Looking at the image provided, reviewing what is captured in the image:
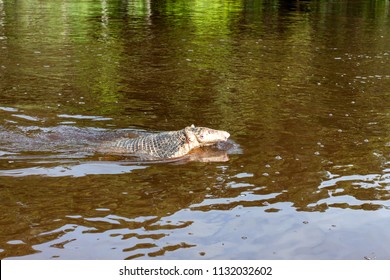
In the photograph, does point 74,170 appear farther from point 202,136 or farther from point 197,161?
point 202,136

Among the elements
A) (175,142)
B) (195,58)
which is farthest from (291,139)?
(195,58)

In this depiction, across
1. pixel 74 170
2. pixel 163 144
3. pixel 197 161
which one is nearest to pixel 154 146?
pixel 163 144

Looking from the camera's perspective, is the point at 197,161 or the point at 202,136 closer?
the point at 197,161

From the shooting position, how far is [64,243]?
9.12 m

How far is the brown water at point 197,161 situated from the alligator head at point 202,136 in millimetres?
472

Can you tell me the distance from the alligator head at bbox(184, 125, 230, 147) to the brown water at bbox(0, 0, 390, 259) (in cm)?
47

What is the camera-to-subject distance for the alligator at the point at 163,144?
13000mm

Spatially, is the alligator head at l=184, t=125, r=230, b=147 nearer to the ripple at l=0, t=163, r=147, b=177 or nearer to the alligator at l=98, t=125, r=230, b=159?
the alligator at l=98, t=125, r=230, b=159

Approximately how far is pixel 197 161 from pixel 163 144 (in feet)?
2.75

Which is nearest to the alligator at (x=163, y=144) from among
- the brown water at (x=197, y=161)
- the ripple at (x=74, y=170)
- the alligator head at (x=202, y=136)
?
the alligator head at (x=202, y=136)

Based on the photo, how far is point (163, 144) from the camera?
13.1 meters
